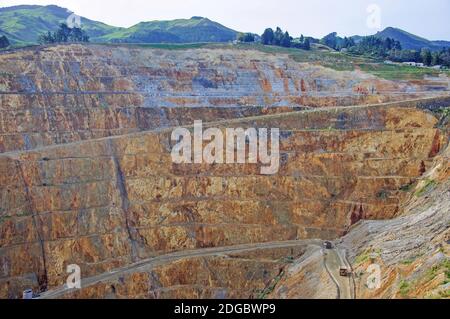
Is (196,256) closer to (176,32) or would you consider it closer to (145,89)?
(145,89)

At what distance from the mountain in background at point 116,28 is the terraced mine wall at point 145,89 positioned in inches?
1895

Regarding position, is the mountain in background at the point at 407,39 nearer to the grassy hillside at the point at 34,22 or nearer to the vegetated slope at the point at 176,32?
the vegetated slope at the point at 176,32

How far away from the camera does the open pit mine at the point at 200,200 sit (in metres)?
43.7

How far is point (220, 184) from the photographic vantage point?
50594mm

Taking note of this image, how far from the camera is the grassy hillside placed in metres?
114

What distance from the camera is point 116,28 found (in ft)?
463

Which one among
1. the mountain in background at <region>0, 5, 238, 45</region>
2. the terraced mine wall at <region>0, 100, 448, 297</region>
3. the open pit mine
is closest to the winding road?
the open pit mine

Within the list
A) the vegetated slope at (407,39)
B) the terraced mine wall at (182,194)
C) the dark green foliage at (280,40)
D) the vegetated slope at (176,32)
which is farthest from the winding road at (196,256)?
the vegetated slope at (407,39)

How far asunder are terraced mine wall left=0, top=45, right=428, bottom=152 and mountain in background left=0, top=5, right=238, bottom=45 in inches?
1895

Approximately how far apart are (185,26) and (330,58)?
206 ft

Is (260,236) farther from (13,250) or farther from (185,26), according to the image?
(185,26)

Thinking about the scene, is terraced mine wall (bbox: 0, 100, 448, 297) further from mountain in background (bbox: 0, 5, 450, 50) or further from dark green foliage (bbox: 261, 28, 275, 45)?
mountain in background (bbox: 0, 5, 450, 50)

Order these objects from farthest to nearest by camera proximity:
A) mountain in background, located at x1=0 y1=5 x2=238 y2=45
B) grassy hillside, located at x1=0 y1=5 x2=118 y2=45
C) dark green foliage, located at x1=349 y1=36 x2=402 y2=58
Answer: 1. mountain in background, located at x1=0 y1=5 x2=238 y2=45
2. grassy hillside, located at x1=0 y1=5 x2=118 y2=45
3. dark green foliage, located at x1=349 y1=36 x2=402 y2=58
